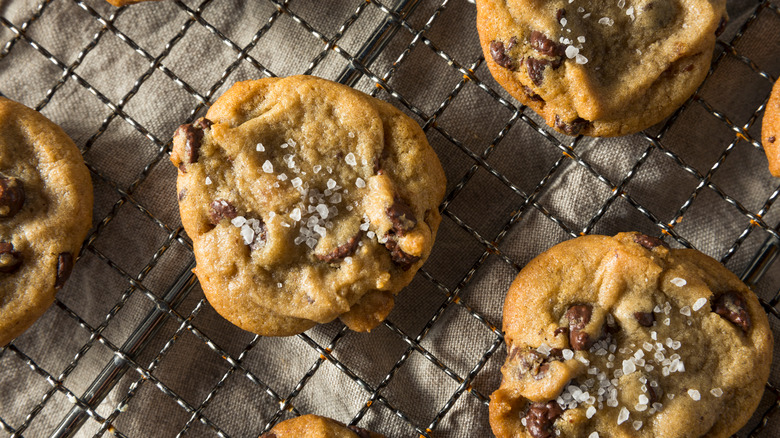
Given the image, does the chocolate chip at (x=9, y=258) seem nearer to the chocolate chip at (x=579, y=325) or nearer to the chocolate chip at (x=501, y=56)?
the chocolate chip at (x=501, y=56)

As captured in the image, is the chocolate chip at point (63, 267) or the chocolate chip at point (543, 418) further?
the chocolate chip at point (63, 267)

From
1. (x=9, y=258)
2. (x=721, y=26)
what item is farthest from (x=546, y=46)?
(x=9, y=258)

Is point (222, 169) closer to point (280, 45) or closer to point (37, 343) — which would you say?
point (280, 45)

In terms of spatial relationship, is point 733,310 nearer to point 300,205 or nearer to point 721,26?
point 721,26

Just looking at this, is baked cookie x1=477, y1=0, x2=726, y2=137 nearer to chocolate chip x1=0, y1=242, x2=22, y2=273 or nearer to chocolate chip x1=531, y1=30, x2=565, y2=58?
chocolate chip x1=531, y1=30, x2=565, y2=58

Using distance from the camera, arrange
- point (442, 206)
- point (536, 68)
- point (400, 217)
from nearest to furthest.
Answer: point (400, 217), point (536, 68), point (442, 206)

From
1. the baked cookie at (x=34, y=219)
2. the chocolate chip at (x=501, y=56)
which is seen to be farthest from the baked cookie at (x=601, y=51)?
the baked cookie at (x=34, y=219)

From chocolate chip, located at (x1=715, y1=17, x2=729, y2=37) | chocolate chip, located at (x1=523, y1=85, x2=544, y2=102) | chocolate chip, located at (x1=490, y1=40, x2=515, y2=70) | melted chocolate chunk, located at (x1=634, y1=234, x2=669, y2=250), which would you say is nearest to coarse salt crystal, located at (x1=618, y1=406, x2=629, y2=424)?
melted chocolate chunk, located at (x1=634, y1=234, x2=669, y2=250)
